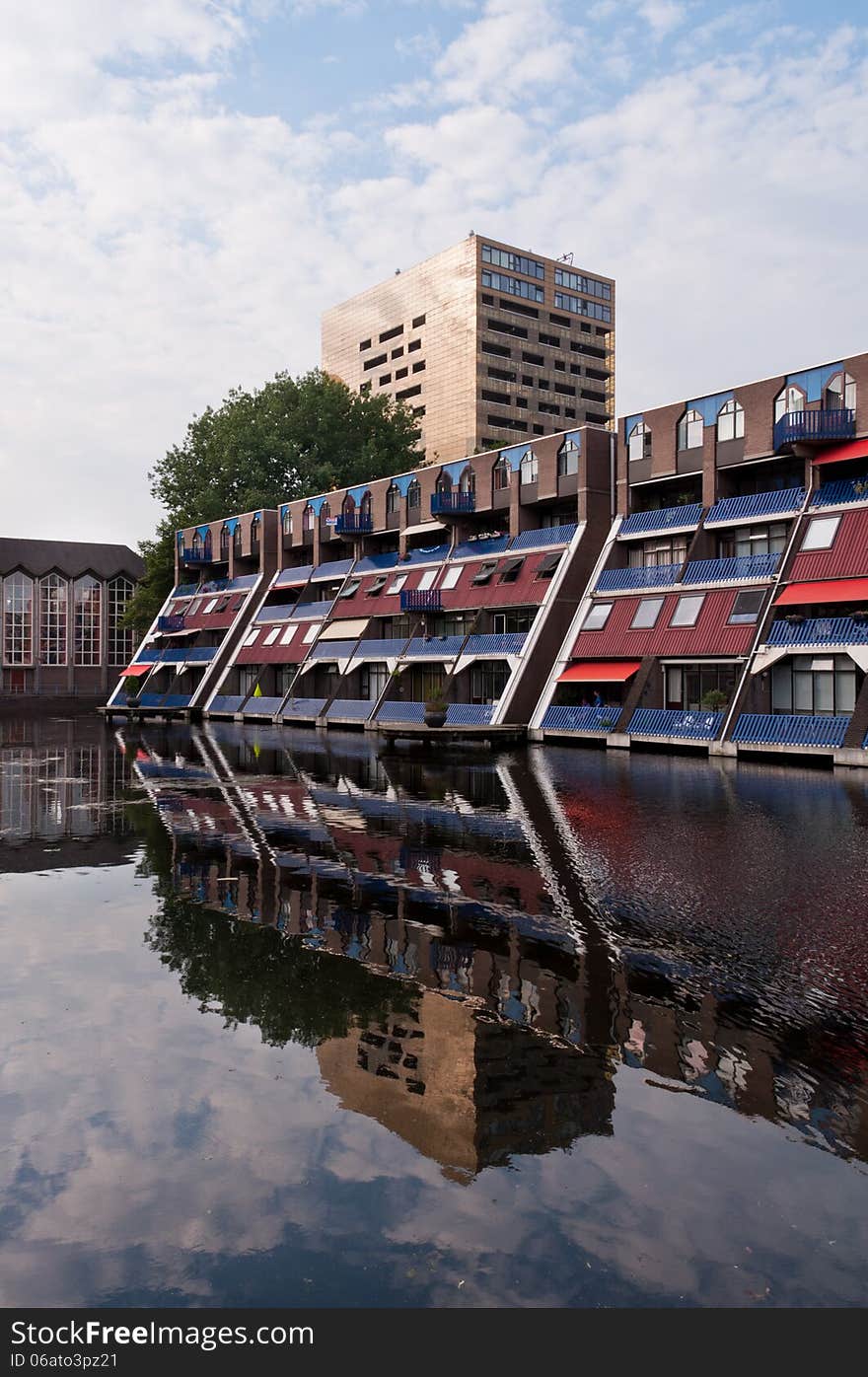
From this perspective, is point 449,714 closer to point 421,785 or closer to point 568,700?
point 568,700

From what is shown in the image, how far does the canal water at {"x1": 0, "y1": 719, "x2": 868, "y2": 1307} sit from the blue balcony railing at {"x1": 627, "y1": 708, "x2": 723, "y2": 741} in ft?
66.4

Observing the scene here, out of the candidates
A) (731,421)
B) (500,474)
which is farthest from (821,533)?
(500,474)

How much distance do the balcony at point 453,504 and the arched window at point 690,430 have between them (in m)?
13.8

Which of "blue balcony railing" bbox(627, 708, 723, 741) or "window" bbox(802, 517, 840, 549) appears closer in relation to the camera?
"blue balcony railing" bbox(627, 708, 723, 741)

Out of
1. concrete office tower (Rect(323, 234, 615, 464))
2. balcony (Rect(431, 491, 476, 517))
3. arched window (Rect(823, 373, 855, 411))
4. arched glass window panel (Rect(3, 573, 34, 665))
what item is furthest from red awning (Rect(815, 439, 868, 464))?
arched glass window panel (Rect(3, 573, 34, 665))

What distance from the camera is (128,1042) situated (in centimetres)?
760

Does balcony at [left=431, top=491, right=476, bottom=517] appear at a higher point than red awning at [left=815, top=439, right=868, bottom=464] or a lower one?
higher

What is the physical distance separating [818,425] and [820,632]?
8.62 meters

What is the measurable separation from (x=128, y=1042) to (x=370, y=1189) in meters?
3.02

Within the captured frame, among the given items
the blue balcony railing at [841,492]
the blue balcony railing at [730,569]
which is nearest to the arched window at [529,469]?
the blue balcony railing at [730,569]

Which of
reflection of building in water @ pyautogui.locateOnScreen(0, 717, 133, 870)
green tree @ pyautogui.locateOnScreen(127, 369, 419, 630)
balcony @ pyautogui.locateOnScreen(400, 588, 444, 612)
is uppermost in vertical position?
green tree @ pyautogui.locateOnScreen(127, 369, 419, 630)

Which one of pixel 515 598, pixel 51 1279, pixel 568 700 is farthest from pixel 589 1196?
pixel 515 598

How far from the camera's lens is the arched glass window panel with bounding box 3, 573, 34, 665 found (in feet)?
328

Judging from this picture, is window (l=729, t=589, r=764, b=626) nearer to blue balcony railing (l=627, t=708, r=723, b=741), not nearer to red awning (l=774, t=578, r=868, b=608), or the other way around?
red awning (l=774, t=578, r=868, b=608)
